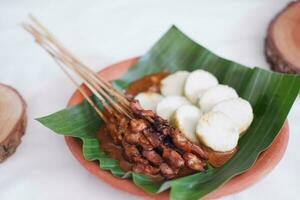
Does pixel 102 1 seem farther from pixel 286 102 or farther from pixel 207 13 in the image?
pixel 286 102

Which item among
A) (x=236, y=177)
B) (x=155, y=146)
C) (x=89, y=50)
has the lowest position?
(x=236, y=177)

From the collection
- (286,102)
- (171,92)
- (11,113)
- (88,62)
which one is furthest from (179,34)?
(11,113)

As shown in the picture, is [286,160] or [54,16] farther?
[54,16]

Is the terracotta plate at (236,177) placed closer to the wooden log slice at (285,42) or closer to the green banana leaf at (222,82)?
the green banana leaf at (222,82)

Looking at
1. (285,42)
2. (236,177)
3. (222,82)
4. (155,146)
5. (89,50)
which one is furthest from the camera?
(89,50)

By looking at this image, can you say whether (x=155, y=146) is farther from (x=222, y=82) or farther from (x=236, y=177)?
(x=222, y=82)

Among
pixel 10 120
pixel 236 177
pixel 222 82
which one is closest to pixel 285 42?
pixel 222 82

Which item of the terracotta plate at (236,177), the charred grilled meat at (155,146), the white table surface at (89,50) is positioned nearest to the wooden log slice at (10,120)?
the white table surface at (89,50)
